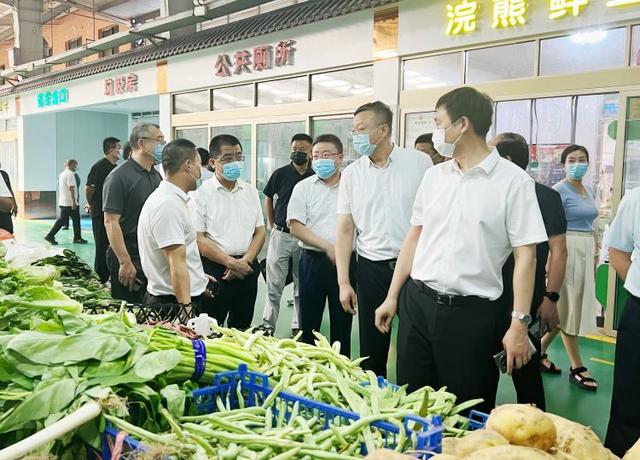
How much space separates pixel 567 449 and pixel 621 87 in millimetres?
4317

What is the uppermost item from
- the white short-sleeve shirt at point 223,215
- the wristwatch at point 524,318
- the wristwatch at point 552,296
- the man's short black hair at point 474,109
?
the man's short black hair at point 474,109

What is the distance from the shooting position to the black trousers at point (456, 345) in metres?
2.34

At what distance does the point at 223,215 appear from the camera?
13.1 ft

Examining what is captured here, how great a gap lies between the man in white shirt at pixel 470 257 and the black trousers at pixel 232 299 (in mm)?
1775

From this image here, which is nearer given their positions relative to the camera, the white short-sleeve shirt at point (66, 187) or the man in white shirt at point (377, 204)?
the man in white shirt at point (377, 204)

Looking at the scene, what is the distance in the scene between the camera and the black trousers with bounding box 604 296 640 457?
7.97 feet

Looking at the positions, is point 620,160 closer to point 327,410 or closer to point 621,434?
point 621,434

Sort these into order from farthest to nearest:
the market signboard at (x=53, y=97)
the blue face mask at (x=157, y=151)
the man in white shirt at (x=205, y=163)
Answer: the market signboard at (x=53, y=97) < the man in white shirt at (x=205, y=163) < the blue face mask at (x=157, y=151)

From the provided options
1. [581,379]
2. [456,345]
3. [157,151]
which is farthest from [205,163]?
[456,345]

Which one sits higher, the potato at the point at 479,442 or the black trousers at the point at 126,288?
the potato at the point at 479,442

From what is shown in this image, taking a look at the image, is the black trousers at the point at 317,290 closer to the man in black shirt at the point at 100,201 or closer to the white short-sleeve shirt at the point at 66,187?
the man in black shirt at the point at 100,201

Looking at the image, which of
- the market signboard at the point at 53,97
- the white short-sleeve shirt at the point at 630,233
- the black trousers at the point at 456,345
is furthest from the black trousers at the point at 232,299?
the market signboard at the point at 53,97

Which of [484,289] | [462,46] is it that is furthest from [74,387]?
[462,46]

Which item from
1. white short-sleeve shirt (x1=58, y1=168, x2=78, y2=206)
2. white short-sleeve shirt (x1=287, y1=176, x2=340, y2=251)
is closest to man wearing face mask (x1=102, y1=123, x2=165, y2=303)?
white short-sleeve shirt (x1=287, y1=176, x2=340, y2=251)
